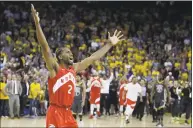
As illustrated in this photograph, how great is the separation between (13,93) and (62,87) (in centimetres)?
1158

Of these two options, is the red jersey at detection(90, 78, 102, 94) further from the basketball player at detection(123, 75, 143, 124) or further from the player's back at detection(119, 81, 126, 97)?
the basketball player at detection(123, 75, 143, 124)

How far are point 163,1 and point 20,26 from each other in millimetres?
8441

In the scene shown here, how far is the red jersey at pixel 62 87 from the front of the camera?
6843 mm

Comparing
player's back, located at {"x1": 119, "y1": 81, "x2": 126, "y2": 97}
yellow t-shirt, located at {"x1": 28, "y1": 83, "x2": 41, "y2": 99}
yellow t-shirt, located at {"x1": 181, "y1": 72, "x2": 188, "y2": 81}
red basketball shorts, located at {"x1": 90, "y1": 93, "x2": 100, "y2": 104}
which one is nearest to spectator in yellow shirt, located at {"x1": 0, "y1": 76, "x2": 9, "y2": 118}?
yellow t-shirt, located at {"x1": 28, "y1": 83, "x2": 41, "y2": 99}

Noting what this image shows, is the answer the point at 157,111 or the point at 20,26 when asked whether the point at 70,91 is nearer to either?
the point at 157,111

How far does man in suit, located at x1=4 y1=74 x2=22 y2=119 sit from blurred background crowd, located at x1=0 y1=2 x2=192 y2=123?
5 centimetres

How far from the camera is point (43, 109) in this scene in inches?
757

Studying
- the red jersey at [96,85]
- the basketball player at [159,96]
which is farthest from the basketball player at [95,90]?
the basketball player at [159,96]

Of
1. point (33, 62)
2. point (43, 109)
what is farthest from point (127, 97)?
point (33, 62)

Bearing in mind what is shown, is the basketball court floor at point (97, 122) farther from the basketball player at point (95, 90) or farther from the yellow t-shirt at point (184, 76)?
the yellow t-shirt at point (184, 76)

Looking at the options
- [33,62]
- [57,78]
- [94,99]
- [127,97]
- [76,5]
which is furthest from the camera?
[76,5]

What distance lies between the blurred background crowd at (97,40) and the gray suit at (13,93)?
0.30ft

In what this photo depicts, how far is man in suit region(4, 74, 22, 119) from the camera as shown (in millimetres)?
18016

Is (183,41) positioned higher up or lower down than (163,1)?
lower down
